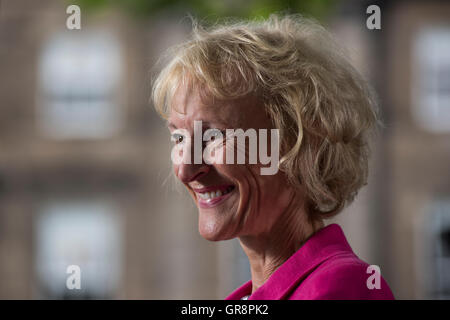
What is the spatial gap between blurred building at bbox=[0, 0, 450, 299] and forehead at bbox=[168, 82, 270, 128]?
5.52m

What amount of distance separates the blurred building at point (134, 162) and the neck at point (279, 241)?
5.43m

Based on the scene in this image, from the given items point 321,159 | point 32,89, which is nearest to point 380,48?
point 32,89

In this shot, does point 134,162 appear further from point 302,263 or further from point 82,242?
point 302,263

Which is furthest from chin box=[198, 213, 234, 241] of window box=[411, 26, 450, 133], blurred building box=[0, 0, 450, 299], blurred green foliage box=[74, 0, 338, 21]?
window box=[411, 26, 450, 133]

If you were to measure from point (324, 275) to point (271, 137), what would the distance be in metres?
0.22

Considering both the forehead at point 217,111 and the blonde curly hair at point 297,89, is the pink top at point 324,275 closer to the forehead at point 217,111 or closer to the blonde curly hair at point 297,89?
the blonde curly hair at point 297,89

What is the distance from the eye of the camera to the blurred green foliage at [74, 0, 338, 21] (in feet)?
9.18

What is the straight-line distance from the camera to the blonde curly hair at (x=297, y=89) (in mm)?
997

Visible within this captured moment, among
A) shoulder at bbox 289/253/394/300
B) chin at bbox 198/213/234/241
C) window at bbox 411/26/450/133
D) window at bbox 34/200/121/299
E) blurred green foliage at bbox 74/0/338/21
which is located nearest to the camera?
shoulder at bbox 289/253/394/300

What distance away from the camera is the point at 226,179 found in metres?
1.00

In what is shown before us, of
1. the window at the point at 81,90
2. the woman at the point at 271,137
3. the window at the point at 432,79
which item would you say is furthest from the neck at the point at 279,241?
the window at the point at 432,79

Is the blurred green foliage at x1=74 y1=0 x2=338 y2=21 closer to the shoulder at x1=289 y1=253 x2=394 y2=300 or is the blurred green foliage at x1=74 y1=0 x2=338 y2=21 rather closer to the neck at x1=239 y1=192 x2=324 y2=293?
the neck at x1=239 y1=192 x2=324 y2=293
